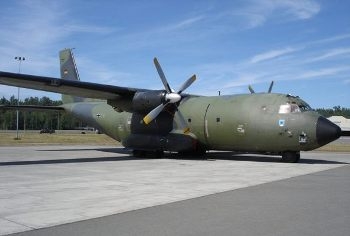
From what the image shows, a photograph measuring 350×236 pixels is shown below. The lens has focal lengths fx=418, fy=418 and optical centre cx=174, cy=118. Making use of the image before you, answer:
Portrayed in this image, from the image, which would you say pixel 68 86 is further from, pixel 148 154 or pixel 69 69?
pixel 69 69

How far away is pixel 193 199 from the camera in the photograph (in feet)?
31.8

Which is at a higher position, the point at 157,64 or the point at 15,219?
the point at 157,64

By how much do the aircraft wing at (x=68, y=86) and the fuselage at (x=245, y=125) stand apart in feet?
7.85

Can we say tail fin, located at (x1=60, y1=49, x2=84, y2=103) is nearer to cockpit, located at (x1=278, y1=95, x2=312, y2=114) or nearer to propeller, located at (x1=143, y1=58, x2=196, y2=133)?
propeller, located at (x1=143, y1=58, x2=196, y2=133)

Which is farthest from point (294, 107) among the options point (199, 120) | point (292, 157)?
point (199, 120)

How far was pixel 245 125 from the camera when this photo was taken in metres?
21.8

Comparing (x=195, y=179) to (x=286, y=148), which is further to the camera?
(x=286, y=148)

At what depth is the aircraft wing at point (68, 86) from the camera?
19766mm

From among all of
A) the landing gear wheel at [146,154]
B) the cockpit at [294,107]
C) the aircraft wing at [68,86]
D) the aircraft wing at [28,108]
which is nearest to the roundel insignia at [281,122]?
the cockpit at [294,107]

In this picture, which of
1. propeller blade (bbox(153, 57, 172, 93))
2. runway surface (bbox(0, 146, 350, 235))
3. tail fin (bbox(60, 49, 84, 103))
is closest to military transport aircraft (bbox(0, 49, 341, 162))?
propeller blade (bbox(153, 57, 172, 93))

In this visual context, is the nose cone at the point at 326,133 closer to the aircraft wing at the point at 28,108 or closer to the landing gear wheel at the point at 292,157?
the landing gear wheel at the point at 292,157

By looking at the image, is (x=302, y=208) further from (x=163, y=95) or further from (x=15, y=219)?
(x=163, y=95)

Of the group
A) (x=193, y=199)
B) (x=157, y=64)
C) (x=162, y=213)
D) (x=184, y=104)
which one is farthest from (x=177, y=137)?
(x=162, y=213)

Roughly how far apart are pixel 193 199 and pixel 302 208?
245 cm
